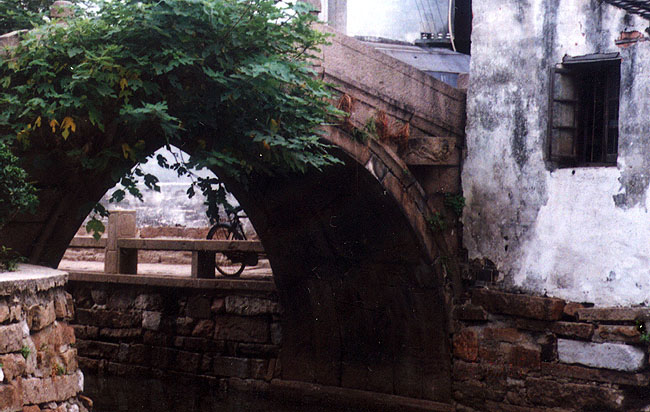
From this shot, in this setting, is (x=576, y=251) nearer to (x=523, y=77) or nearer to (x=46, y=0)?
(x=523, y=77)

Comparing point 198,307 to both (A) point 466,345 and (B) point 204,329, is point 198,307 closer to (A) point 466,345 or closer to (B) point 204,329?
(B) point 204,329

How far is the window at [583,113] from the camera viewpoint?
726 centimetres

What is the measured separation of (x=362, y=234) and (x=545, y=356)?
202 cm

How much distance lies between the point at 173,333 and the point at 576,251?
4846 millimetres

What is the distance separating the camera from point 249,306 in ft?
32.3

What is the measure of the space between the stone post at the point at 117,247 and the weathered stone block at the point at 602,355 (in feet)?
16.9

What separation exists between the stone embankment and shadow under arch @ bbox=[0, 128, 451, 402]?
2.90 metres

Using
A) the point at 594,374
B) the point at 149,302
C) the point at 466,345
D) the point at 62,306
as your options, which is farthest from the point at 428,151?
the point at 149,302

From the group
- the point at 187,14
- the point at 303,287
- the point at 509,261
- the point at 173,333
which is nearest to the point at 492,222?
the point at 509,261

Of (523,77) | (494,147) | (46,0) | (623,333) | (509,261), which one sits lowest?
(623,333)

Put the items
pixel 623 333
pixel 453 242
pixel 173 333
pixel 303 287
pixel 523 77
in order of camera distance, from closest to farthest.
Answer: pixel 623 333, pixel 523 77, pixel 453 242, pixel 303 287, pixel 173 333

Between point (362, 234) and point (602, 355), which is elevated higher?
point (362, 234)

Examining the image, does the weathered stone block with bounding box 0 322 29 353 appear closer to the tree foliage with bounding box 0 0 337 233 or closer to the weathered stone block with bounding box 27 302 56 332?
the weathered stone block with bounding box 27 302 56 332

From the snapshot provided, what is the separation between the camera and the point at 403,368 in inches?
346
